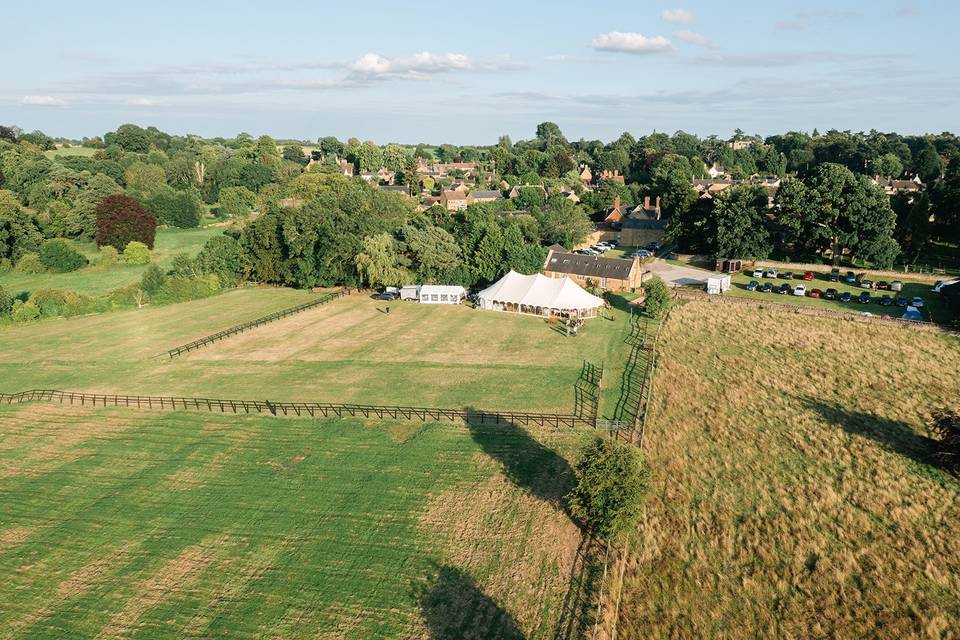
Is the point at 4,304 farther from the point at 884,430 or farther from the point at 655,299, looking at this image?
the point at 884,430

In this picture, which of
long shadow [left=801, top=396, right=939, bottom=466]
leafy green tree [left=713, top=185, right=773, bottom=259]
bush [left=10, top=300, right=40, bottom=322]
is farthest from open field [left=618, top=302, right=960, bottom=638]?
bush [left=10, top=300, right=40, bottom=322]

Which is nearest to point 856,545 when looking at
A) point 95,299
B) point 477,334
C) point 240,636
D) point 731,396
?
point 731,396

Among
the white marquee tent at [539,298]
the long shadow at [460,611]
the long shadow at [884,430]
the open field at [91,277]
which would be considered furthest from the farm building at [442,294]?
the open field at [91,277]

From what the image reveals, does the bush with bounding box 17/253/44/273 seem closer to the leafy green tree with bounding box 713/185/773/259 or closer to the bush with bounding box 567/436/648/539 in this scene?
the bush with bounding box 567/436/648/539

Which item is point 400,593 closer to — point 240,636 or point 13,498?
point 240,636

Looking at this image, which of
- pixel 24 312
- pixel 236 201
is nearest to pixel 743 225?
pixel 24 312

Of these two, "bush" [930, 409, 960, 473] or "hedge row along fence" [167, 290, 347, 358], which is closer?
"bush" [930, 409, 960, 473]

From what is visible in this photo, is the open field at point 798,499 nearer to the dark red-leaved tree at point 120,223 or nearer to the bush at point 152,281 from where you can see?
the bush at point 152,281
